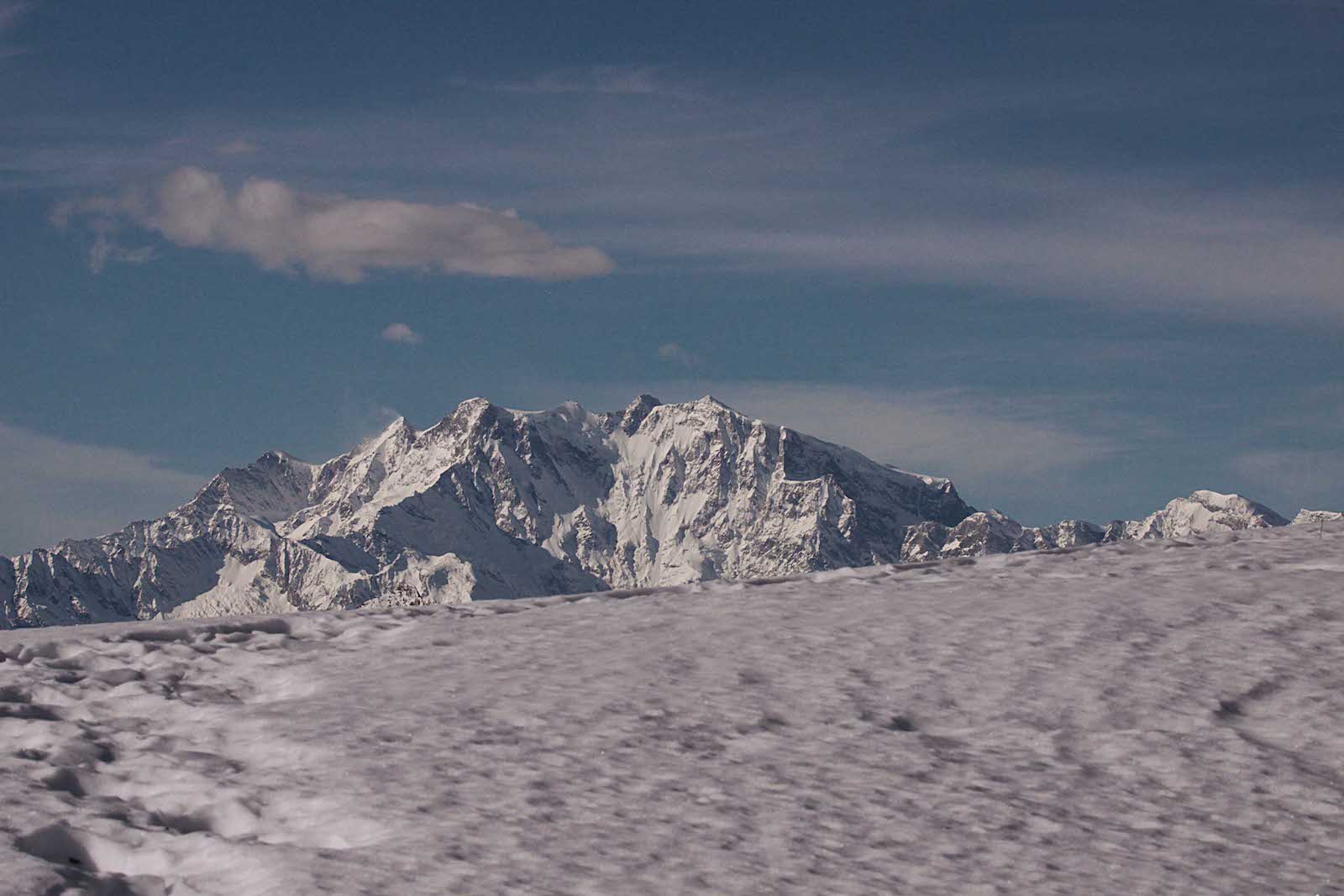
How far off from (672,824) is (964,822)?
2015 millimetres

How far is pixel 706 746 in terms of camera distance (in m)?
11.6

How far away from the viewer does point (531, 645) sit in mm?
14516

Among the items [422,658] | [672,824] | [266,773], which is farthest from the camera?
[422,658]

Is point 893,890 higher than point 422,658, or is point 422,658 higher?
point 422,658

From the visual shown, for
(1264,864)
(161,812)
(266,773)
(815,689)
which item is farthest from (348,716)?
(1264,864)

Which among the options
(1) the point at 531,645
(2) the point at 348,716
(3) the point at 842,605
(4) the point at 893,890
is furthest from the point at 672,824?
(3) the point at 842,605

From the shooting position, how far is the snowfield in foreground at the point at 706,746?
956 cm

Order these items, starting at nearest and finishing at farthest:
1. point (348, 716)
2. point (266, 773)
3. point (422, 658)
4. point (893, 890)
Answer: point (893, 890) < point (266, 773) < point (348, 716) < point (422, 658)

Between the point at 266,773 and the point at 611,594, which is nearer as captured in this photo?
the point at 266,773

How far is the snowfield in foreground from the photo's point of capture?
9.56m

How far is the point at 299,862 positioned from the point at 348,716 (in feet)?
9.35

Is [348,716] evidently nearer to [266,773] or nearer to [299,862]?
[266,773]

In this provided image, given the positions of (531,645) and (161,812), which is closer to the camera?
(161,812)

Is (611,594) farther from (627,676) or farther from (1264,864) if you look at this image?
(1264,864)
